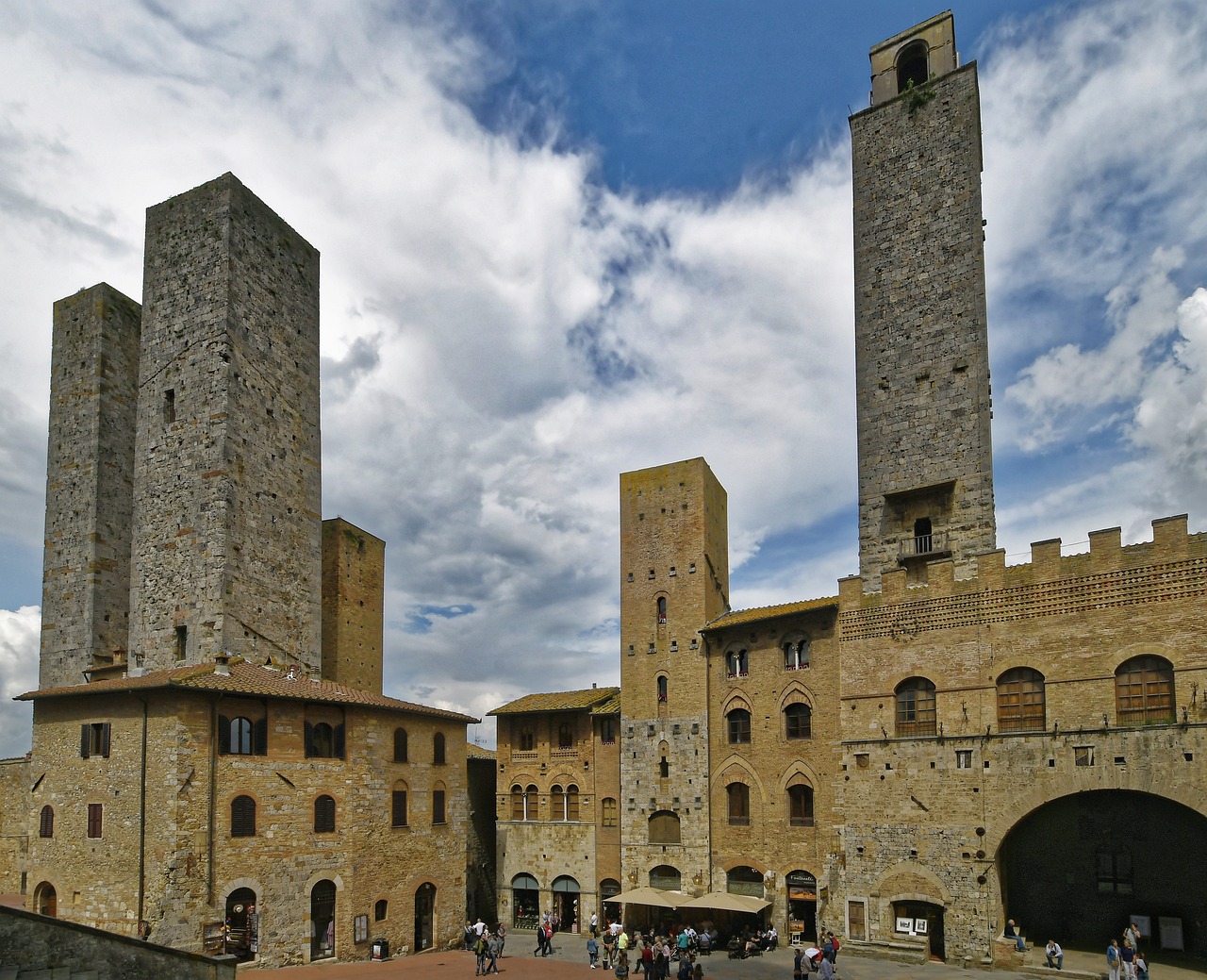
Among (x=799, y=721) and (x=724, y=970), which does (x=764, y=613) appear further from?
(x=724, y=970)

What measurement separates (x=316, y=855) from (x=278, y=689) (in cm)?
515

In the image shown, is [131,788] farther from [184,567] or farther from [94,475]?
[94,475]

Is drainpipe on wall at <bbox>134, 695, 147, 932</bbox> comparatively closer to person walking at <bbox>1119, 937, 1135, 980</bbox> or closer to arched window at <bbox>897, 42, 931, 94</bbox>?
person walking at <bbox>1119, 937, 1135, 980</bbox>

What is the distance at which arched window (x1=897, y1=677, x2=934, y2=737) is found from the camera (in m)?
27.9

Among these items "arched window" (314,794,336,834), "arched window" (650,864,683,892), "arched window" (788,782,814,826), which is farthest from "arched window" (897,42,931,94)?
"arched window" (314,794,336,834)

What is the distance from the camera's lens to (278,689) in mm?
26250

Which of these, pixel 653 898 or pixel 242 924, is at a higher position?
pixel 242 924

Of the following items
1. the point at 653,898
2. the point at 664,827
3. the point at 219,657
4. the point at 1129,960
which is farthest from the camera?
the point at 664,827

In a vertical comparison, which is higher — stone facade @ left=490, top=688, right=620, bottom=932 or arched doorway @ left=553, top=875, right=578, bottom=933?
stone facade @ left=490, top=688, right=620, bottom=932

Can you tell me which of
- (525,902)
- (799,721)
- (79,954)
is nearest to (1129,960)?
Answer: (799,721)

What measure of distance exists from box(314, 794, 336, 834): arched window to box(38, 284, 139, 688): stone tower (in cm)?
1131

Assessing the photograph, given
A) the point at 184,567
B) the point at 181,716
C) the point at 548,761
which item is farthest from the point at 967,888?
the point at 184,567

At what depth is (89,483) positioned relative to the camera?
34875mm

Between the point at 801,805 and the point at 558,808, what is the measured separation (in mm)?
11952
